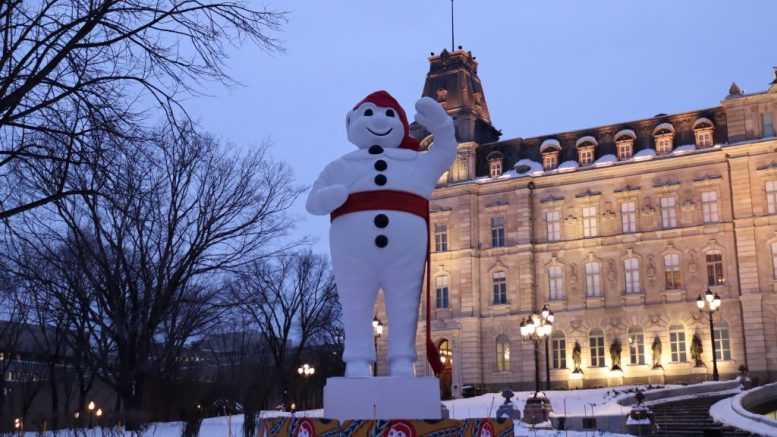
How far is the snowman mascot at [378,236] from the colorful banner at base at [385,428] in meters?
1.65

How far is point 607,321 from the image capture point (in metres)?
38.2

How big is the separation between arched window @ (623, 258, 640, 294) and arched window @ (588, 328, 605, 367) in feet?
7.80

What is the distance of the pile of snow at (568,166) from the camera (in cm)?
4021

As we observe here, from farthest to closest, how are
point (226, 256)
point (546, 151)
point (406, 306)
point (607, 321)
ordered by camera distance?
point (546, 151), point (607, 321), point (226, 256), point (406, 306)

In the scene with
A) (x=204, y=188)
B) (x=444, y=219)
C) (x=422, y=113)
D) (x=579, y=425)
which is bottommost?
(x=579, y=425)

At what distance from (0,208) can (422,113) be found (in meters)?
4.83

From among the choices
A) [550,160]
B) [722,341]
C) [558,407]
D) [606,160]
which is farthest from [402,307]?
[550,160]

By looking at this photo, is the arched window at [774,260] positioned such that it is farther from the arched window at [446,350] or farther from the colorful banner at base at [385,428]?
the colorful banner at base at [385,428]

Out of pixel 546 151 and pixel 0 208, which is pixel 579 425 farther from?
pixel 546 151

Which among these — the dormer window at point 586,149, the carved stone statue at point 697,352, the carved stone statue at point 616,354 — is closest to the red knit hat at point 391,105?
the carved stone statue at point 697,352

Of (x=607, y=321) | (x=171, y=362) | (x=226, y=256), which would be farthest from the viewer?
(x=607, y=321)

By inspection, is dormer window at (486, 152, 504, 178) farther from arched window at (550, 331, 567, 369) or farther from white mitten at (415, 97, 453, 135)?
white mitten at (415, 97, 453, 135)

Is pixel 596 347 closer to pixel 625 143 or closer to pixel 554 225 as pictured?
pixel 554 225

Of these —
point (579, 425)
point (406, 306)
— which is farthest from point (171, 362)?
point (406, 306)
